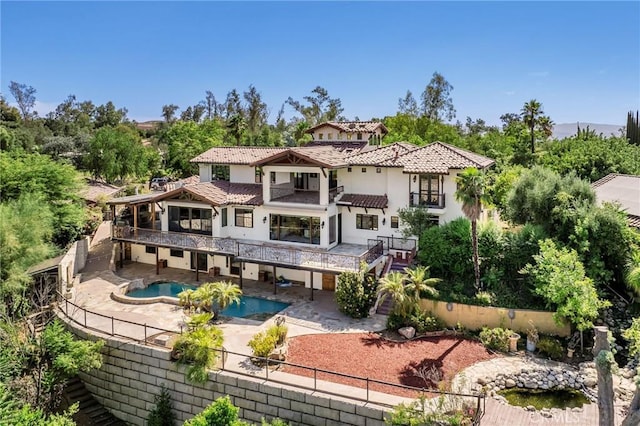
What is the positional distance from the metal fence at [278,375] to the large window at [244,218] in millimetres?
10217

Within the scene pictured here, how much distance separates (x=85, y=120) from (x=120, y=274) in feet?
253

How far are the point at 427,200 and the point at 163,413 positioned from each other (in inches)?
702

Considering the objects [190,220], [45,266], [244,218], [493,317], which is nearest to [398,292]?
[493,317]

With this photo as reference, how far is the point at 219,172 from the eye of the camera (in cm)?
3438

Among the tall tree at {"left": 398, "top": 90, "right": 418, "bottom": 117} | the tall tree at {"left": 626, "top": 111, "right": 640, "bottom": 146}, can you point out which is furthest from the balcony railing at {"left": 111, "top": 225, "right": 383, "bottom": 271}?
the tall tree at {"left": 626, "top": 111, "right": 640, "bottom": 146}

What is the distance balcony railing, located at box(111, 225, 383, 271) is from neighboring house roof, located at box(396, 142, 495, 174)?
16.6ft

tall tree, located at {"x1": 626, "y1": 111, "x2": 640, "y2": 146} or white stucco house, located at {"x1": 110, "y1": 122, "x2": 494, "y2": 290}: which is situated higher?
tall tree, located at {"x1": 626, "y1": 111, "x2": 640, "y2": 146}

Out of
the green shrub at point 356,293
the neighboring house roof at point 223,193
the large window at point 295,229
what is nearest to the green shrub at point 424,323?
the green shrub at point 356,293

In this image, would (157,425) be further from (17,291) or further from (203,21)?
(203,21)

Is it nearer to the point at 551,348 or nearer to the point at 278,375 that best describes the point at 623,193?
the point at 551,348

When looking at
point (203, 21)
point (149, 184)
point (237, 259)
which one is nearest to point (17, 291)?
point (237, 259)

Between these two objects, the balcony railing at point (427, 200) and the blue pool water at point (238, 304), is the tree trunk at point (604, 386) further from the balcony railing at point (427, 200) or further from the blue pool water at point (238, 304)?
the blue pool water at point (238, 304)

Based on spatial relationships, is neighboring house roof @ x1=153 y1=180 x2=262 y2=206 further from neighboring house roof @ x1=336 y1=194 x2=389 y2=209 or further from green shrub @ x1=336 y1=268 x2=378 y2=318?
green shrub @ x1=336 y1=268 x2=378 y2=318

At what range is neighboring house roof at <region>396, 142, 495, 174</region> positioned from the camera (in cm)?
2552
